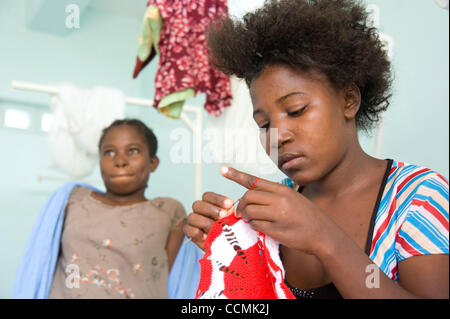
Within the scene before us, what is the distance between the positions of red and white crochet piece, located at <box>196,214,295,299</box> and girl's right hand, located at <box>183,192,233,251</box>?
0.01 metres

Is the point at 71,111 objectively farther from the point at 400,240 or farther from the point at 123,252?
the point at 400,240

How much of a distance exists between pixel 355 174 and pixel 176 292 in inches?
32.5

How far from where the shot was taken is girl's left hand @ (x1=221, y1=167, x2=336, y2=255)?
438 millimetres

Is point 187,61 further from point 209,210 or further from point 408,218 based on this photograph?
point 408,218

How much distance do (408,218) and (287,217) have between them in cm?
16

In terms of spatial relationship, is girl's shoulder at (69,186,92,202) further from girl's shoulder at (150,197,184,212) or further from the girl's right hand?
→ the girl's right hand

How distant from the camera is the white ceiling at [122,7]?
280 cm

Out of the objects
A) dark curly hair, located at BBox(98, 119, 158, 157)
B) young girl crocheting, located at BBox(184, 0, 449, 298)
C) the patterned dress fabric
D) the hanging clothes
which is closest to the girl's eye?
young girl crocheting, located at BBox(184, 0, 449, 298)

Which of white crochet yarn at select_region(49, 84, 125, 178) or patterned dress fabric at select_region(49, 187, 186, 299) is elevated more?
white crochet yarn at select_region(49, 84, 125, 178)

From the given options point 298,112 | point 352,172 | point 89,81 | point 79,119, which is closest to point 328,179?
point 352,172

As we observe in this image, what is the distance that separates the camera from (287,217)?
45 cm

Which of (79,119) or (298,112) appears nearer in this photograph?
(298,112)

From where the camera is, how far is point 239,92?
128 cm
